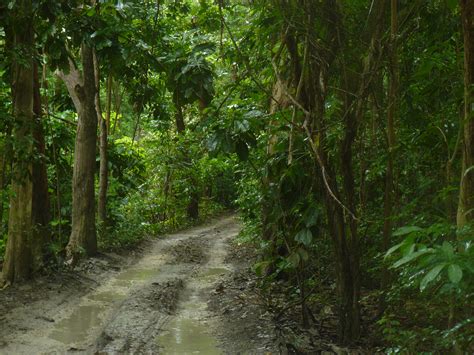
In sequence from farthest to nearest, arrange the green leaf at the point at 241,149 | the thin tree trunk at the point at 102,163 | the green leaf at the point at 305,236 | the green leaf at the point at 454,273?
the thin tree trunk at the point at 102,163, the green leaf at the point at 241,149, the green leaf at the point at 305,236, the green leaf at the point at 454,273

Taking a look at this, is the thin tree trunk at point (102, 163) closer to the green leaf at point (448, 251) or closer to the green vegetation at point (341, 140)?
the green vegetation at point (341, 140)

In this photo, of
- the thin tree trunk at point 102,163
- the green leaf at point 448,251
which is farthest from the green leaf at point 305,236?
the thin tree trunk at point 102,163

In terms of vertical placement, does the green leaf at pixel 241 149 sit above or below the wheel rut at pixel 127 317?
above

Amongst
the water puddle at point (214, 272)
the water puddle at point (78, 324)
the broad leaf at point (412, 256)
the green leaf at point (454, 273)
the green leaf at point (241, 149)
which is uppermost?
the green leaf at point (241, 149)

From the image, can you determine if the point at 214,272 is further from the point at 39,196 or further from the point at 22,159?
the point at 22,159

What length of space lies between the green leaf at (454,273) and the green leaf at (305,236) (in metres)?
2.45

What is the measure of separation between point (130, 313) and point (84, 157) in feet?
14.8

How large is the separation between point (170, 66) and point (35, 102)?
10.4 feet

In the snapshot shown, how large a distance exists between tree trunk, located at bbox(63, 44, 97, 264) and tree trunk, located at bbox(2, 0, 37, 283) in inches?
92.1

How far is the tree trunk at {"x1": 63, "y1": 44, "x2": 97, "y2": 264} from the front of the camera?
34.3 ft

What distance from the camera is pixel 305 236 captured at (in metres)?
4.83

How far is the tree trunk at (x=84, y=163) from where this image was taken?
10453 mm

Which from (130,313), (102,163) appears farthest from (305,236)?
(102,163)

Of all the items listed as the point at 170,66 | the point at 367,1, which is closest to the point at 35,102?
the point at 170,66
